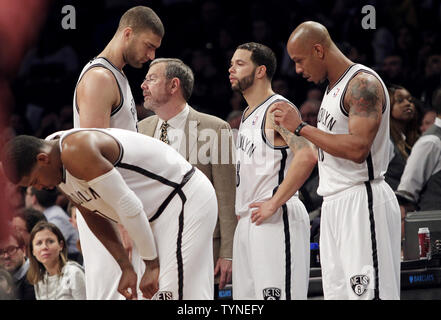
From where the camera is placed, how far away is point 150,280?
3615mm

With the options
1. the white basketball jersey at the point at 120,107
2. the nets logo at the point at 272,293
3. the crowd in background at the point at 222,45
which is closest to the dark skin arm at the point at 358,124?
the nets logo at the point at 272,293

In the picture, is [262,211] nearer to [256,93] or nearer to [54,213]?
[256,93]

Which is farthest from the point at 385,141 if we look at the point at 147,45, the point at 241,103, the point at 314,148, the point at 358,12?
the point at 358,12

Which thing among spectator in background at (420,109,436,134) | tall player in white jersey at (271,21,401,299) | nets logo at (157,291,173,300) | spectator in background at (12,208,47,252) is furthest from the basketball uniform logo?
spectator in background at (420,109,436,134)

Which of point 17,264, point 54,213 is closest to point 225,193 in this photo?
point 17,264

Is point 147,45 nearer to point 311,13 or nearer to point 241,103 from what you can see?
point 241,103

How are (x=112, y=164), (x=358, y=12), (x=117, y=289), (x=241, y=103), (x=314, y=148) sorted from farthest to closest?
(x=358, y=12), (x=241, y=103), (x=314, y=148), (x=117, y=289), (x=112, y=164)

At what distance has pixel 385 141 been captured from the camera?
4.15m

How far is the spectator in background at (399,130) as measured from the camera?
6.63 meters

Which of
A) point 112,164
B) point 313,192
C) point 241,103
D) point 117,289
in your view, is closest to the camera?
point 112,164

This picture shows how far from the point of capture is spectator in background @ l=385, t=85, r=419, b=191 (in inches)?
261

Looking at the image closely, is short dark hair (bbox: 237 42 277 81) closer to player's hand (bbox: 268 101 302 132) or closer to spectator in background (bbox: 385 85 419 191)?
player's hand (bbox: 268 101 302 132)

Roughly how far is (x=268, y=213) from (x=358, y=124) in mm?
768
